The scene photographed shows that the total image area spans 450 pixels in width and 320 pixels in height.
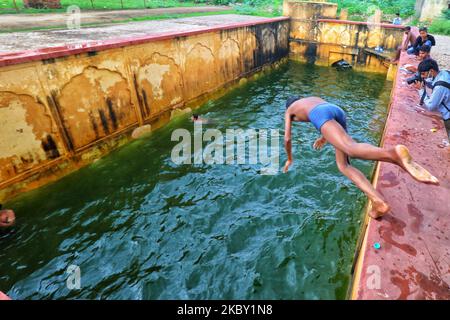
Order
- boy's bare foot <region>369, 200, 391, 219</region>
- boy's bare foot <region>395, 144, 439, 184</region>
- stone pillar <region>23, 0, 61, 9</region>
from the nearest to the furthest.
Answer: boy's bare foot <region>395, 144, 439, 184</region>
boy's bare foot <region>369, 200, 391, 219</region>
stone pillar <region>23, 0, 61, 9</region>

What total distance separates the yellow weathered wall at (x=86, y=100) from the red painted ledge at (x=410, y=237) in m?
6.38

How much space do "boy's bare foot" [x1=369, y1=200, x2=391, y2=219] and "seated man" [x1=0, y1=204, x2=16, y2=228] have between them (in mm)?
5926

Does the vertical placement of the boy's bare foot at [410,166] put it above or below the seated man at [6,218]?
above

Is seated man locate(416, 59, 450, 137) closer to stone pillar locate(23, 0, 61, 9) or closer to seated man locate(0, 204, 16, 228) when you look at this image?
seated man locate(0, 204, 16, 228)

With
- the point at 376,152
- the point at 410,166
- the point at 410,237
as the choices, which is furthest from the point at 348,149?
the point at 410,237

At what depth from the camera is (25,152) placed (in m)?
6.11

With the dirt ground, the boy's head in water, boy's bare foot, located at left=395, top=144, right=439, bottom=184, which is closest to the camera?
boy's bare foot, located at left=395, top=144, right=439, bottom=184

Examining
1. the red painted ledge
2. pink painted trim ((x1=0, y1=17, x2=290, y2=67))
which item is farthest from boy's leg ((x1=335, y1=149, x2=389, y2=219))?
pink painted trim ((x1=0, y1=17, x2=290, y2=67))

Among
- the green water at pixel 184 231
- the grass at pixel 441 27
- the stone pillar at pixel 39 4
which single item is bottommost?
the green water at pixel 184 231

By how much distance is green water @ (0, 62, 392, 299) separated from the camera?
437cm

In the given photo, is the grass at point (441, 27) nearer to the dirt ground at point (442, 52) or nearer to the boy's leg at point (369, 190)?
the dirt ground at point (442, 52)

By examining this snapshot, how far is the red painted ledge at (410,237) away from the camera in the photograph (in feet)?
9.00

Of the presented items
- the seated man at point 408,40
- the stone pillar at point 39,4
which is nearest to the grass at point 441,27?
the seated man at point 408,40
